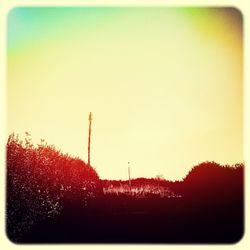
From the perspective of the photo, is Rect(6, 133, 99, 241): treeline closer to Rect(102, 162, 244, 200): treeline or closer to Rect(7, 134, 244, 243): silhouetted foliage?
Rect(7, 134, 244, 243): silhouetted foliage

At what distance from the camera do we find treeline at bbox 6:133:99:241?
543 centimetres

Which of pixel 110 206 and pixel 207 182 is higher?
pixel 207 182

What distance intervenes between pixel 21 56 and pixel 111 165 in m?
1.47

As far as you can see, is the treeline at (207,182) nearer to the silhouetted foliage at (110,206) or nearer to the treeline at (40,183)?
the silhouetted foliage at (110,206)

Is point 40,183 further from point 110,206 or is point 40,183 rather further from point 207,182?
point 207,182

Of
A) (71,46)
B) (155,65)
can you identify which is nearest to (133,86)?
(155,65)

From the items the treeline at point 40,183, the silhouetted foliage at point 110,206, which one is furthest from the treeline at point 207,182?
the treeline at point 40,183

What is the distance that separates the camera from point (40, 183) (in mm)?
5684

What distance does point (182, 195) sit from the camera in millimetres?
5699

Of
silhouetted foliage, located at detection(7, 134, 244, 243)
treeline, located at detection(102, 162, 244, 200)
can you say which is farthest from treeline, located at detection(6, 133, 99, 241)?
treeline, located at detection(102, 162, 244, 200)

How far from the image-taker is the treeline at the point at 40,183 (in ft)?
17.8

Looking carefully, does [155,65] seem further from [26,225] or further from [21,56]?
[26,225]

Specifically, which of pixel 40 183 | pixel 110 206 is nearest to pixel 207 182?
pixel 110 206

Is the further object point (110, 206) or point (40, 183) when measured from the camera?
point (110, 206)
